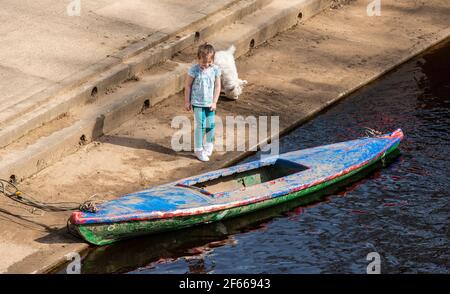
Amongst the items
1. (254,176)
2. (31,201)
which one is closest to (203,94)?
(254,176)

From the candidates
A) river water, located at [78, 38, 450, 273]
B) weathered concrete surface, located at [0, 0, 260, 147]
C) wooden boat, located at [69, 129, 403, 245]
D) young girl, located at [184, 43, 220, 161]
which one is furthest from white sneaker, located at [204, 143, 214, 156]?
weathered concrete surface, located at [0, 0, 260, 147]

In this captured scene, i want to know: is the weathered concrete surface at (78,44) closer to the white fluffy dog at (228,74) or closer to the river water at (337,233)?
the white fluffy dog at (228,74)

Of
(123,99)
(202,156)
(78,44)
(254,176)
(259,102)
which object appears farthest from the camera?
(78,44)

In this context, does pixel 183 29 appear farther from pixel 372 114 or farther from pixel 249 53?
pixel 372 114

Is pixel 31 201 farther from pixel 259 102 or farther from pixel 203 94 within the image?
pixel 259 102

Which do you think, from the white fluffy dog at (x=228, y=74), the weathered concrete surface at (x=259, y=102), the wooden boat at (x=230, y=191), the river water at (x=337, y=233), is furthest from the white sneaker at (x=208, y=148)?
the white fluffy dog at (x=228, y=74)

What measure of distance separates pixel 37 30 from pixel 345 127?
487 centimetres

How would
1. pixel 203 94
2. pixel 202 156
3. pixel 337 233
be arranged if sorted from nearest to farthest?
pixel 337 233
pixel 203 94
pixel 202 156

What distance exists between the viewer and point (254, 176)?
55.3ft

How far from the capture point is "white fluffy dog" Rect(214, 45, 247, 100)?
19047mm

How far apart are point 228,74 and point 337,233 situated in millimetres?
4111

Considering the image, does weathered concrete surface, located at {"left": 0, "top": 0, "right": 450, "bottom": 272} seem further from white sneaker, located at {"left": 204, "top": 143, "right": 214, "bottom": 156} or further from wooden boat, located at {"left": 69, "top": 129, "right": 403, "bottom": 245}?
wooden boat, located at {"left": 69, "top": 129, "right": 403, "bottom": 245}

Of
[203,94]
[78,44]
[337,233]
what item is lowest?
[337,233]

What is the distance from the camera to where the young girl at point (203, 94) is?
17.0m
